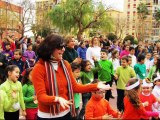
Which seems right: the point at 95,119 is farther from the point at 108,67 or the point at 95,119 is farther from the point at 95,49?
the point at 95,49

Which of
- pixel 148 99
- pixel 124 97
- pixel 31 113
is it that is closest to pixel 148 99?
pixel 148 99

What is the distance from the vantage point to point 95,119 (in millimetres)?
4508

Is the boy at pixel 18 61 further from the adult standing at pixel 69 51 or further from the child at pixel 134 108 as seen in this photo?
the child at pixel 134 108

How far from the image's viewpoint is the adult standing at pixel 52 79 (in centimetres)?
329

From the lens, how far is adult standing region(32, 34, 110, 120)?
329cm

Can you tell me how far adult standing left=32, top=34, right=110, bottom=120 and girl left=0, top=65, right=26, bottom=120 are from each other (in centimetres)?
207

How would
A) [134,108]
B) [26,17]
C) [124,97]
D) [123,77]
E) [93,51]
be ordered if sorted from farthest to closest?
[26,17] < [93,51] < [123,77] < [124,97] < [134,108]

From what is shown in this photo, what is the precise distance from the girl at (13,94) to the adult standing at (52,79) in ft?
6.78

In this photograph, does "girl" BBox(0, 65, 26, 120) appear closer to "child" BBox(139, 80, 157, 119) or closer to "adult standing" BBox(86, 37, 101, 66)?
"child" BBox(139, 80, 157, 119)

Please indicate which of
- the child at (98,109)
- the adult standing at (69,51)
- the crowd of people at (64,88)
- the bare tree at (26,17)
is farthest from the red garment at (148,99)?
the bare tree at (26,17)

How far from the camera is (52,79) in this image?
3309 mm

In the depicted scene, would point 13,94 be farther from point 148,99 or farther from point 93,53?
point 93,53

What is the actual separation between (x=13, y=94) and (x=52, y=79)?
230 centimetres

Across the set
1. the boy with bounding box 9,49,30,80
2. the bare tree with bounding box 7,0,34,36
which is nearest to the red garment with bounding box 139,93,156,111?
the boy with bounding box 9,49,30,80
